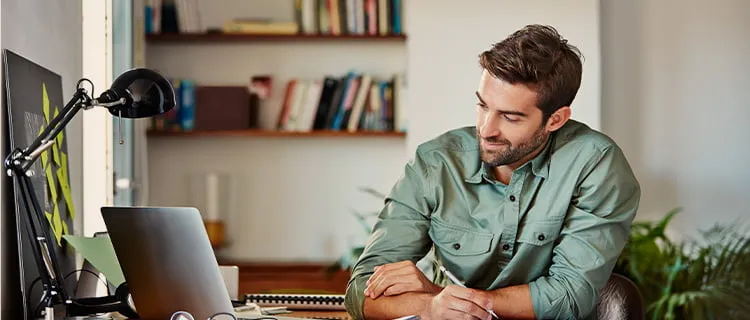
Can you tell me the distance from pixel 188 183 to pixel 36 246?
351 cm

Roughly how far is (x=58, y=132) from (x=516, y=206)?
3.17 feet

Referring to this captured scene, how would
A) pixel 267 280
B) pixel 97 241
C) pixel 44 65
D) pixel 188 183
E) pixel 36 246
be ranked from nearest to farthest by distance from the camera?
pixel 36 246
pixel 97 241
pixel 44 65
pixel 267 280
pixel 188 183

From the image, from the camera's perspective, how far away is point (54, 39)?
2.72 meters

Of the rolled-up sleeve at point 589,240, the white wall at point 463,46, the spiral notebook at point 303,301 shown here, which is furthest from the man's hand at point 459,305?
the white wall at point 463,46

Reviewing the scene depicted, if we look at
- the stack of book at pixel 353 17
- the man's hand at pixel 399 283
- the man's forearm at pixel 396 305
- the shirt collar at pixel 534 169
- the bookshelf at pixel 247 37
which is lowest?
the man's forearm at pixel 396 305

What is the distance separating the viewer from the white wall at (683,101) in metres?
5.44

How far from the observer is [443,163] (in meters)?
2.57

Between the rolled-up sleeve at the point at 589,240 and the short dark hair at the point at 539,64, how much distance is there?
0.54 ft

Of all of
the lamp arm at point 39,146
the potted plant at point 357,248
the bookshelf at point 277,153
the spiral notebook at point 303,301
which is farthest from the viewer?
the bookshelf at point 277,153

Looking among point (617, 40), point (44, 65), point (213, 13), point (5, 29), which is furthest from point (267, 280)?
point (5, 29)

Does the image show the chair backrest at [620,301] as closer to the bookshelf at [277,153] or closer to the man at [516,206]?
the man at [516,206]

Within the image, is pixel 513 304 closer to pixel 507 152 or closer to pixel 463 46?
pixel 507 152

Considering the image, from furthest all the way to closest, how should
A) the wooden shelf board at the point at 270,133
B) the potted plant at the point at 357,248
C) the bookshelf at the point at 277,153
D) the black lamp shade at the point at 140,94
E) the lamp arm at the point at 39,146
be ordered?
the bookshelf at the point at 277,153
the wooden shelf board at the point at 270,133
the potted plant at the point at 357,248
the black lamp shade at the point at 140,94
the lamp arm at the point at 39,146

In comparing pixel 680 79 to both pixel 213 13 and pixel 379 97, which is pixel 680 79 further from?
pixel 213 13
